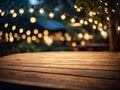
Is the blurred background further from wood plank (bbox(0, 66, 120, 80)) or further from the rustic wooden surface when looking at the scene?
wood plank (bbox(0, 66, 120, 80))

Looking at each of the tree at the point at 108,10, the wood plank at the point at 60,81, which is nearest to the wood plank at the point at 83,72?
the wood plank at the point at 60,81

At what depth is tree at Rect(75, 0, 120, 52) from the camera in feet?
29.4

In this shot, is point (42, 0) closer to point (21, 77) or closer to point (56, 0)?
point (56, 0)

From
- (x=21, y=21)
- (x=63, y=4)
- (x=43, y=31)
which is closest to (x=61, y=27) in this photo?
(x=63, y=4)

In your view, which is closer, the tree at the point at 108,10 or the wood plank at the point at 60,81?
the wood plank at the point at 60,81

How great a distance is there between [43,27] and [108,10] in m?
12.1

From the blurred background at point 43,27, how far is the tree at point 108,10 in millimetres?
65

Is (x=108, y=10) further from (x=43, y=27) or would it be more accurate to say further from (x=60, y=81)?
(x=43, y=27)

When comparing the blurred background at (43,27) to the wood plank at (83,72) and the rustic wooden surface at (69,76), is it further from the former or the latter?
the wood plank at (83,72)

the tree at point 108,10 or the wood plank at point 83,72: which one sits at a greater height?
the tree at point 108,10

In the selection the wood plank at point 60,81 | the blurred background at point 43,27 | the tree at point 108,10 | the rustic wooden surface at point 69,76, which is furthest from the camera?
the blurred background at point 43,27

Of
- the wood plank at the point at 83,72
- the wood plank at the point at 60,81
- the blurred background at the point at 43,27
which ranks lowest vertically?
the wood plank at the point at 60,81

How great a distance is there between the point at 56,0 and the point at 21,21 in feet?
36.0

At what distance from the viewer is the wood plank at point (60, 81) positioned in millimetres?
4598
